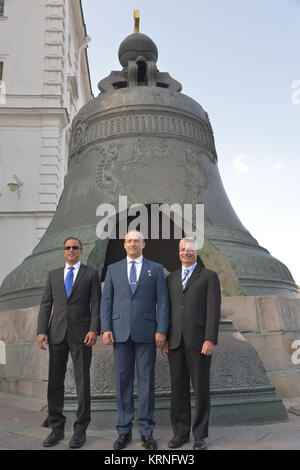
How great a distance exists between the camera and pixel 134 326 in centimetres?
282

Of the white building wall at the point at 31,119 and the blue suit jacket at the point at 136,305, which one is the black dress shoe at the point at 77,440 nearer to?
the blue suit jacket at the point at 136,305

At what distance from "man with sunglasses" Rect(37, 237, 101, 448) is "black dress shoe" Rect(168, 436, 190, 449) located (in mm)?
535

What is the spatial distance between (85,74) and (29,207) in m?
11.2

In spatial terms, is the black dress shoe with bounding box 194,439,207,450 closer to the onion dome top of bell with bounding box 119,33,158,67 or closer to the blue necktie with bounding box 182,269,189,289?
the blue necktie with bounding box 182,269,189,289

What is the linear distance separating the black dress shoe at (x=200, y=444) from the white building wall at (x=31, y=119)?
12.1 m

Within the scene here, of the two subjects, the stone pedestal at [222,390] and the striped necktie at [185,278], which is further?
the stone pedestal at [222,390]

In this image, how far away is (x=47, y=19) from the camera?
16422 mm

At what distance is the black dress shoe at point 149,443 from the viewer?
8.41 feet

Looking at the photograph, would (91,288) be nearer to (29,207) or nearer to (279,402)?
(279,402)

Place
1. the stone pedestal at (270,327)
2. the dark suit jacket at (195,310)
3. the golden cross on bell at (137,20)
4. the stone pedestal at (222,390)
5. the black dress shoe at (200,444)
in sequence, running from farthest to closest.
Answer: the golden cross on bell at (137,20) → the stone pedestal at (270,327) → the stone pedestal at (222,390) → the dark suit jacket at (195,310) → the black dress shoe at (200,444)

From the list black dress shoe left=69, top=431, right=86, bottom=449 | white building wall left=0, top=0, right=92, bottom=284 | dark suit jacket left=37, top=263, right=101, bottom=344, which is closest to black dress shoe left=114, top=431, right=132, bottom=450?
black dress shoe left=69, top=431, right=86, bottom=449

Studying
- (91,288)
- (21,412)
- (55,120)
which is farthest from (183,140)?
(55,120)

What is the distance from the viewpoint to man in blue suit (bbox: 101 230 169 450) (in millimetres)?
2711

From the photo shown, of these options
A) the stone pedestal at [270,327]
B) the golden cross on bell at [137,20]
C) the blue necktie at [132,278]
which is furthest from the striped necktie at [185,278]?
the golden cross on bell at [137,20]
